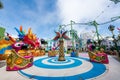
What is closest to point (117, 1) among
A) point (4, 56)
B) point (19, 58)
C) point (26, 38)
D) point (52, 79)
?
point (52, 79)

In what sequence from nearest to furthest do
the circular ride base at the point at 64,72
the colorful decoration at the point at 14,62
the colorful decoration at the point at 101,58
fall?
1. the circular ride base at the point at 64,72
2. the colorful decoration at the point at 14,62
3. the colorful decoration at the point at 101,58

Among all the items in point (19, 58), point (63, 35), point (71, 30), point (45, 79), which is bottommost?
point (45, 79)

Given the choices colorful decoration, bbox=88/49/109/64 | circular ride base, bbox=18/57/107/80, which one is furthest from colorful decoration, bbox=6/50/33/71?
colorful decoration, bbox=88/49/109/64

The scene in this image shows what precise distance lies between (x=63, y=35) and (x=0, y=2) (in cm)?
817

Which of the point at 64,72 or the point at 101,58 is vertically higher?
the point at 101,58

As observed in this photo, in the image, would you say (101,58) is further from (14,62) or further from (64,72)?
(14,62)

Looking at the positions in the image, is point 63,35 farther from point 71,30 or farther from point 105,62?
point 71,30

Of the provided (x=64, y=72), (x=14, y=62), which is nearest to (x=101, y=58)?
(x=64, y=72)

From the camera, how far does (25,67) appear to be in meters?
9.17

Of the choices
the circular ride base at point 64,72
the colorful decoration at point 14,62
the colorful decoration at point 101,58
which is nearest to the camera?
the circular ride base at point 64,72

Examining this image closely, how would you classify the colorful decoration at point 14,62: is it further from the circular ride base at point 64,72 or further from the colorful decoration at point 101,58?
the colorful decoration at point 101,58

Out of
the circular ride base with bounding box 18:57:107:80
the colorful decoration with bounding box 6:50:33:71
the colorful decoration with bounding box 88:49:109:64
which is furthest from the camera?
the colorful decoration with bounding box 88:49:109:64

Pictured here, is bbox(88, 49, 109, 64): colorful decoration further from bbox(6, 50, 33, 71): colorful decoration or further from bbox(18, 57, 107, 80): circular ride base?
bbox(6, 50, 33, 71): colorful decoration

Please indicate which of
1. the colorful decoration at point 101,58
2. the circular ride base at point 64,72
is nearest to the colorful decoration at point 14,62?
the circular ride base at point 64,72
